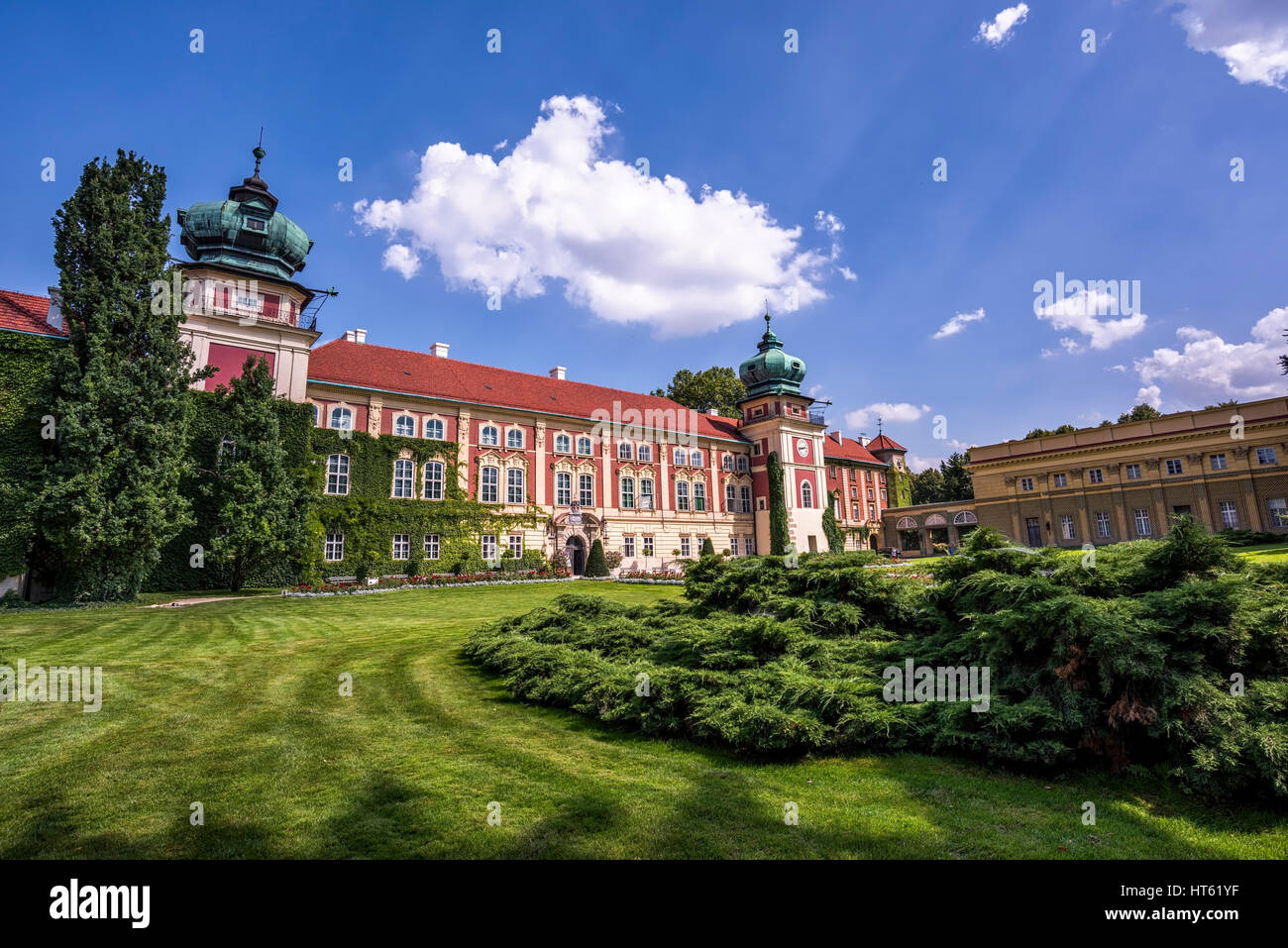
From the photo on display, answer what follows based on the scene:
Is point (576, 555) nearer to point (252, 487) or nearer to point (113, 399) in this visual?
point (252, 487)

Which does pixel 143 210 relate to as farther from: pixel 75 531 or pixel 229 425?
pixel 75 531

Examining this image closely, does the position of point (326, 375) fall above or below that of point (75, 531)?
above

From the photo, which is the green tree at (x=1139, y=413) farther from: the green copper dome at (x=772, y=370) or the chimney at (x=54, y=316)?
the chimney at (x=54, y=316)

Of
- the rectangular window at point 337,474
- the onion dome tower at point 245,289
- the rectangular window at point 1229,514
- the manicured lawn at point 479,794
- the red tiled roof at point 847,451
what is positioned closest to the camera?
the manicured lawn at point 479,794

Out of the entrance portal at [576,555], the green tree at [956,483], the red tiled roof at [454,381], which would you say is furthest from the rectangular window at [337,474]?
the green tree at [956,483]

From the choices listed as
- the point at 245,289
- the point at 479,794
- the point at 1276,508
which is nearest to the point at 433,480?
the point at 245,289

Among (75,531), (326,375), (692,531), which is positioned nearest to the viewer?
(75,531)

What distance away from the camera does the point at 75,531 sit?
18.3m

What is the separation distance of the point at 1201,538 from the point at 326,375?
108 feet

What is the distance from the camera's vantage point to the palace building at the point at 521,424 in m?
28.0

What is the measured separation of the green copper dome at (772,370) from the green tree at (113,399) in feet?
127

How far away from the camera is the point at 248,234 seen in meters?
28.4

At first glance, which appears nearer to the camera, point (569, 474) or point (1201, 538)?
point (1201, 538)

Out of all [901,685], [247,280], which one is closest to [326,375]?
[247,280]
